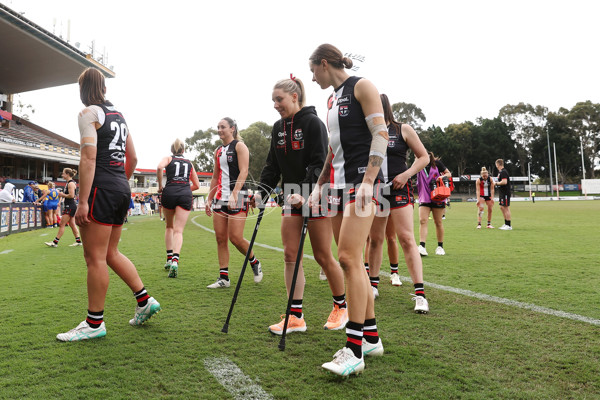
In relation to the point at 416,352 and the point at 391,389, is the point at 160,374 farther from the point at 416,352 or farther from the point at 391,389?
the point at 416,352

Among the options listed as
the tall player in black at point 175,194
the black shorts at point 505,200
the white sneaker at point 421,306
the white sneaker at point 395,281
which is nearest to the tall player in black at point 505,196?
the black shorts at point 505,200

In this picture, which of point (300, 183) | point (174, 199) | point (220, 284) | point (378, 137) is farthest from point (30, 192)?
point (378, 137)

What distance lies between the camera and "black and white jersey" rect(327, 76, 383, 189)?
109 inches

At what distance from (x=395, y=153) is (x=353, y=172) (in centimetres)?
188

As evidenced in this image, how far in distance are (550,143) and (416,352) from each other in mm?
84392

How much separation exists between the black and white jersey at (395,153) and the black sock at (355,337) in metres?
2.16

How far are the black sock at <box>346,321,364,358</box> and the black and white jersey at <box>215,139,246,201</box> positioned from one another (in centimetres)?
321

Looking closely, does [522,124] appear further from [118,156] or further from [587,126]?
[118,156]

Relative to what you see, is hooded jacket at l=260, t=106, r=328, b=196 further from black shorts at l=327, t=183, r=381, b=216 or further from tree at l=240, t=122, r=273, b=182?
tree at l=240, t=122, r=273, b=182

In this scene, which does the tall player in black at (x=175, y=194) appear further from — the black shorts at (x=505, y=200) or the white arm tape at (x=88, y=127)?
the black shorts at (x=505, y=200)

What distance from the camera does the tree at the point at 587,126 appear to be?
72375mm

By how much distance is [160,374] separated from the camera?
2.54m

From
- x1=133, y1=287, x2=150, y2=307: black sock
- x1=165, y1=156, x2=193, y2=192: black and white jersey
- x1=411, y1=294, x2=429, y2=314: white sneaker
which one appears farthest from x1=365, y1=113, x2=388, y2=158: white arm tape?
x1=165, y1=156, x2=193, y2=192: black and white jersey

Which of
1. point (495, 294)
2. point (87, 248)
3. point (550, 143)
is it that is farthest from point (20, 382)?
point (550, 143)
